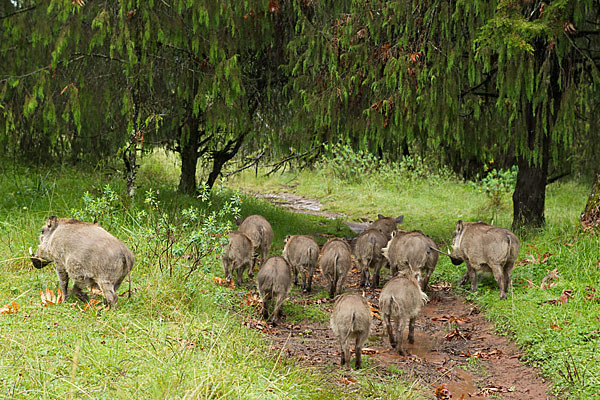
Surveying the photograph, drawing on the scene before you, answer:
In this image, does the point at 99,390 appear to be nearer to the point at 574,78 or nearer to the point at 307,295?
the point at 307,295

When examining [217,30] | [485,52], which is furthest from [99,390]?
[217,30]

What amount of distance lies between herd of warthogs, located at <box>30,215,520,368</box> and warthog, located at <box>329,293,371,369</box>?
0.03 ft

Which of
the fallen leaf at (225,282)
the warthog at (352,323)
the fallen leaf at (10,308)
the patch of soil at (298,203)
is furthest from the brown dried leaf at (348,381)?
the patch of soil at (298,203)

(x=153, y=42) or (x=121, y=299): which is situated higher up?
(x=153, y=42)

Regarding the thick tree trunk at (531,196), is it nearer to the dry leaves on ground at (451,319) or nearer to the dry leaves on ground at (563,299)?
the dry leaves on ground at (451,319)

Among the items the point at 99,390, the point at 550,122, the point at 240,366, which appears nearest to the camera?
the point at 99,390

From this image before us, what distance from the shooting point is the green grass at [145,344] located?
4.73 m

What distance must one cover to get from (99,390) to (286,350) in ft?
9.24

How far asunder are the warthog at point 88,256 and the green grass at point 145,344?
282 millimetres

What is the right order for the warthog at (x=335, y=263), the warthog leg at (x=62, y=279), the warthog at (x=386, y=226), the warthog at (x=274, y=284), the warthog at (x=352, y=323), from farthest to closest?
the warthog at (x=386, y=226), the warthog at (x=335, y=263), the warthog at (x=274, y=284), the warthog leg at (x=62, y=279), the warthog at (x=352, y=323)

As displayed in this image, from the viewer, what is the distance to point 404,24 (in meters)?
11.1

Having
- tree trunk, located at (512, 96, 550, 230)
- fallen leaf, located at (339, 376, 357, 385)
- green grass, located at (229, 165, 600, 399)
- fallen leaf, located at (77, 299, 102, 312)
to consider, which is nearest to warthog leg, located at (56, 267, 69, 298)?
fallen leaf, located at (77, 299, 102, 312)

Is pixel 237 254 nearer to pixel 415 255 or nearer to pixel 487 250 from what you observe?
pixel 415 255

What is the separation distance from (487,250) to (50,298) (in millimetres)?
5601
